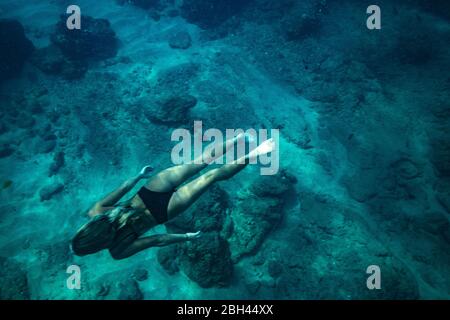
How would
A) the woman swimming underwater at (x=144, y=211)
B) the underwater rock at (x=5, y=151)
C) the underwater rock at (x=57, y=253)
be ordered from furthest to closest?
the underwater rock at (x=5, y=151)
the underwater rock at (x=57, y=253)
the woman swimming underwater at (x=144, y=211)

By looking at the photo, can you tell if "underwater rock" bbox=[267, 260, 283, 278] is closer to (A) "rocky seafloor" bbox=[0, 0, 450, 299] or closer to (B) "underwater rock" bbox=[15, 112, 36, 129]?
(A) "rocky seafloor" bbox=[0, 0, 450, 299]

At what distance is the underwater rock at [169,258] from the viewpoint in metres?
7.09

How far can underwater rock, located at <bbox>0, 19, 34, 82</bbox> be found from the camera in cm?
1287

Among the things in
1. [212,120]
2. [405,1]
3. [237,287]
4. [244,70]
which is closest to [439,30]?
[405,1]

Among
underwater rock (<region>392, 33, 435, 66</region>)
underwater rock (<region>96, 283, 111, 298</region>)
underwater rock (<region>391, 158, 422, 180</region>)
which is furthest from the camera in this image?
underwater rock (<region>392, 33, 435, 66</region>)

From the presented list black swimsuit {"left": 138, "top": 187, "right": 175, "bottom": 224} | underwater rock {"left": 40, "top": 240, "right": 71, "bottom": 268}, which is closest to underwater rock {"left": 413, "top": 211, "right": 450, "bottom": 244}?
black swimsuit {"left": 138, "top": 187, "right": 175, "bottom": 224}

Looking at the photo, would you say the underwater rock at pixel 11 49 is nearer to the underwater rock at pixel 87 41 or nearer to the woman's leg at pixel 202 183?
the underwater rock at pixel 87 41

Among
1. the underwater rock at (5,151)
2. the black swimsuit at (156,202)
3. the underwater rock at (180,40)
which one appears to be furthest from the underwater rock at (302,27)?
the underwater rock at (5,151)

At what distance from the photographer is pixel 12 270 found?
23.8 ft

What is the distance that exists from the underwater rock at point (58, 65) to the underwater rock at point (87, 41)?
0.38 meters

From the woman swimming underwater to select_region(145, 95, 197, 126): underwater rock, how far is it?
3719mm
